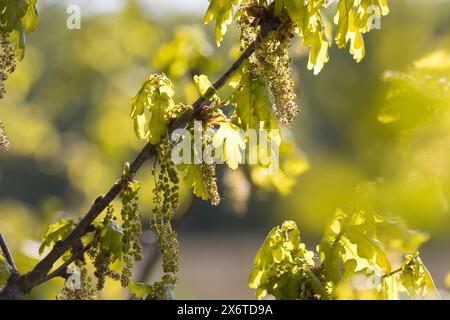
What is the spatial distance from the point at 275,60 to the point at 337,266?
0.62 meters

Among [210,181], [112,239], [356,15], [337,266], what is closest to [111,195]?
[112,239]

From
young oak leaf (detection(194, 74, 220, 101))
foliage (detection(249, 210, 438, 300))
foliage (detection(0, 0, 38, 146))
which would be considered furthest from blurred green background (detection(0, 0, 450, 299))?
foliage (detection(0, 0, 38, 146))

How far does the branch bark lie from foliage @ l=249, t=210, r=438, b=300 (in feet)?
1.62

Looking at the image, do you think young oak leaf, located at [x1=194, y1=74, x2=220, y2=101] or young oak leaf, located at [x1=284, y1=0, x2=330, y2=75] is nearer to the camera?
young oak leaf, located at [x1=284, y1=0, x2=330, y2=75]

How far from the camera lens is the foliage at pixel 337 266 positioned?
211 centimetres

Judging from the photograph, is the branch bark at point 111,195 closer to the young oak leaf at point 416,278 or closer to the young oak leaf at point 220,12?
the young oak leaf at point 220,12

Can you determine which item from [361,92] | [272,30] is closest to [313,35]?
[272,30]

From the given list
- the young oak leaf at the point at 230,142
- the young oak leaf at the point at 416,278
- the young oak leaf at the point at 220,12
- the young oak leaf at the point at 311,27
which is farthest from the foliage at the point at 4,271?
the young oak leaf at the point at 416,278

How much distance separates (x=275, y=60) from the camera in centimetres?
197

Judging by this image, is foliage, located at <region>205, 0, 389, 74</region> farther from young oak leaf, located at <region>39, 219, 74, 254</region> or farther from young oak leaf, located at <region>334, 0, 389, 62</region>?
young oak leaf, located at <region>39, 219, 74, 254</region>

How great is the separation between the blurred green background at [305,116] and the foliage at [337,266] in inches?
4.1

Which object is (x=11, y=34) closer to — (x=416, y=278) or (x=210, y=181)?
(x=210, y=181)

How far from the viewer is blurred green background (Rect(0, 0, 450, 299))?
2469 mm

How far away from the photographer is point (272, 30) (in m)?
1.94
